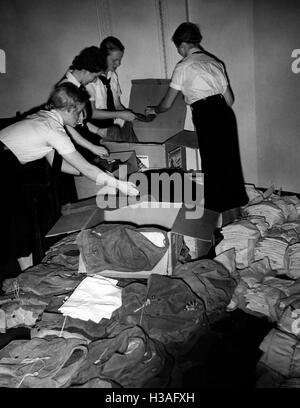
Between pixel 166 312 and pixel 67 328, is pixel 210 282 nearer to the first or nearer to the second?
pixel 166 312

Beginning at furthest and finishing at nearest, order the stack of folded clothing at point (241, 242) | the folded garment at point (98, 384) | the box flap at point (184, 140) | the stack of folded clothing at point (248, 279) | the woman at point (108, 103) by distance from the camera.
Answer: the woman at point (108, 103) → the box flap at point (184, 140) → the stack of folded clothing at point (241, 242) → the stack of folded clothing at point (248, 279) → the folded garment at point (98, 384)

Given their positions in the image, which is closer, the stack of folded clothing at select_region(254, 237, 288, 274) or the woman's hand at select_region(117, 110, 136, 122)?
the stack of folded clothing at select_region(254, 237, 288, 274)

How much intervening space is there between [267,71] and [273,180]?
1063 millimetres

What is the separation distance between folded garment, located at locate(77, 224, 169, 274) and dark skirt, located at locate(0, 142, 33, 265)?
2.10 feet

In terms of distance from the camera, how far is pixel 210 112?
112 inches

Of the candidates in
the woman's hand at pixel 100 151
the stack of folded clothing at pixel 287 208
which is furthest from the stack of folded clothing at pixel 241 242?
the woman's hand at pixel 100 151

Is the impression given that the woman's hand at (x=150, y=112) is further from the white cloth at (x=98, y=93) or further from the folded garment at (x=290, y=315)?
the folded garment at (x=290, y=315)

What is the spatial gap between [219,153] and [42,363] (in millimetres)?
1914

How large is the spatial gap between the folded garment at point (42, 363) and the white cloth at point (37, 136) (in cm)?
115

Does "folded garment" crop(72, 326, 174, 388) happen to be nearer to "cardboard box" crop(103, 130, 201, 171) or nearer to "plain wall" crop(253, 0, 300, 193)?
"cardboard box" crop(103, 130, 201, 171)

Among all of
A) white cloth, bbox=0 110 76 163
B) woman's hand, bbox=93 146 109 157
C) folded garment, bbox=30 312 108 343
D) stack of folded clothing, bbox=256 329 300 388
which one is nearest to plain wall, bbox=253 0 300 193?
woman's hand, bbox=93 146 109 157

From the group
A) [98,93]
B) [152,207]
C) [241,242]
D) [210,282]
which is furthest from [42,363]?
[98,93]

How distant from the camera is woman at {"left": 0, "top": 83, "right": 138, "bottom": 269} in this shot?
2404mm

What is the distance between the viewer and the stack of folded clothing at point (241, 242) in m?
2.60
